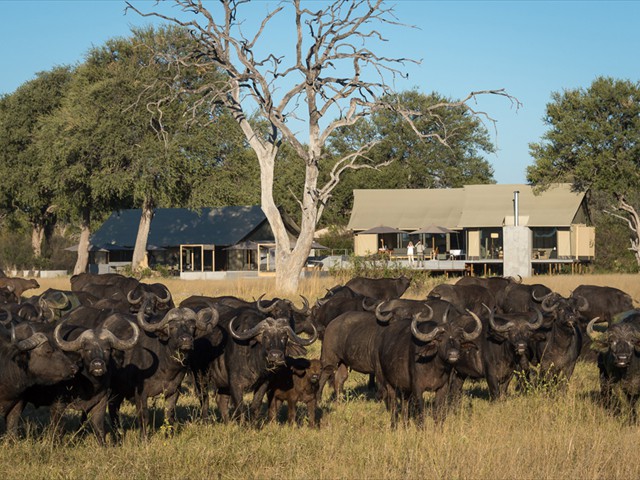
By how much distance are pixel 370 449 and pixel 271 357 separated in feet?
5.51

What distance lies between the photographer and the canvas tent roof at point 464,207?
58594mm

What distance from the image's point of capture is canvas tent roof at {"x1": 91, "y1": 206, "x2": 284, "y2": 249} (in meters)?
63.5

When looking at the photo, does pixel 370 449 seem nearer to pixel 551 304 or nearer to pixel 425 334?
pixel 425 334

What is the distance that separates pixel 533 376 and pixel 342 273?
→ 22021mm

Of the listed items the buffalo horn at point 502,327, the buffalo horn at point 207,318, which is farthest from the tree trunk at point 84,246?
the buffalo horn at point 502,327

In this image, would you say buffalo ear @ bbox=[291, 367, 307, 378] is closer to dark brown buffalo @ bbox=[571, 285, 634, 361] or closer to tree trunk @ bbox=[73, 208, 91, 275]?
dark brown buffalo @ bbox=[571, 285, 634, 361]

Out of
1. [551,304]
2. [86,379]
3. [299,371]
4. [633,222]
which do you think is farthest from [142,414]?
[633,222]

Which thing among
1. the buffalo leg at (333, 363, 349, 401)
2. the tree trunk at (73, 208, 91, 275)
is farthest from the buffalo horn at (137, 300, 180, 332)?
the tree trunk at (73, 208, 91, 275)

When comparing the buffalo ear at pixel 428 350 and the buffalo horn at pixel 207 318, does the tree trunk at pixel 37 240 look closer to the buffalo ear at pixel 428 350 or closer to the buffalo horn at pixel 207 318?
the buffalo horn at pixel 207 318

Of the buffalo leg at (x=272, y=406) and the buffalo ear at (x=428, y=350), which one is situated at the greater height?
the buffalo ear at (x=428, y=350)

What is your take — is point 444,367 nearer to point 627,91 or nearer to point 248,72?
point 248,72

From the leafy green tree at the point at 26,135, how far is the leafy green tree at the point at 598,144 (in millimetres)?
33224

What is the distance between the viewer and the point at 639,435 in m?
10.6

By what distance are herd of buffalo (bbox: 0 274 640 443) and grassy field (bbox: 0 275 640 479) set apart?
0.37m
